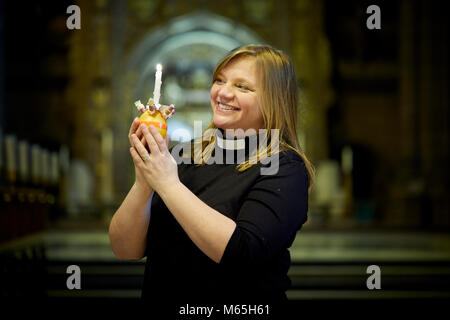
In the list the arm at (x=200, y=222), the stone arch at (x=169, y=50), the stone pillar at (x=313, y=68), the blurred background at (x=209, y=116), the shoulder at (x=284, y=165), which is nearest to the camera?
the arm at (x=200, y=222)

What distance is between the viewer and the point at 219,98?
4.42 ft

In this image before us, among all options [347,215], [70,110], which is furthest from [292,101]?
[70,110]

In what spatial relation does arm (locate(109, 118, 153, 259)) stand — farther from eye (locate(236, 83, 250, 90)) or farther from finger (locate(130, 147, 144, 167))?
eye (locate(236, 83, 250, 90))

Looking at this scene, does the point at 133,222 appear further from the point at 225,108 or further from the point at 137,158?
the point at 225,108

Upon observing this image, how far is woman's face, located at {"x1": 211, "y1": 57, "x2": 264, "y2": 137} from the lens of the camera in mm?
1329

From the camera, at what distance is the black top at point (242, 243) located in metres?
1.20

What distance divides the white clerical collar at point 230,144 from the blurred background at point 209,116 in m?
2.55

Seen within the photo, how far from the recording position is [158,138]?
1180 millimetres

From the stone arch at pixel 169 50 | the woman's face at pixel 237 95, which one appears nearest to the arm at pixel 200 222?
the woman's face at pixel 237 95

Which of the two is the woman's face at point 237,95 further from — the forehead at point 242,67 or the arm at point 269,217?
the arm at point 269,217

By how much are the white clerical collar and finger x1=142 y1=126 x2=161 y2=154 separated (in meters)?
0.28

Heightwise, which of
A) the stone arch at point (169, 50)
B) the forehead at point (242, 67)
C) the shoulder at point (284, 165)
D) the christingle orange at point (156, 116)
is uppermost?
the stone arch at point (169, 50)

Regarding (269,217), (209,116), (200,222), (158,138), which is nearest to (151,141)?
(158,138)

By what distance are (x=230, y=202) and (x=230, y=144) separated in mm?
187
